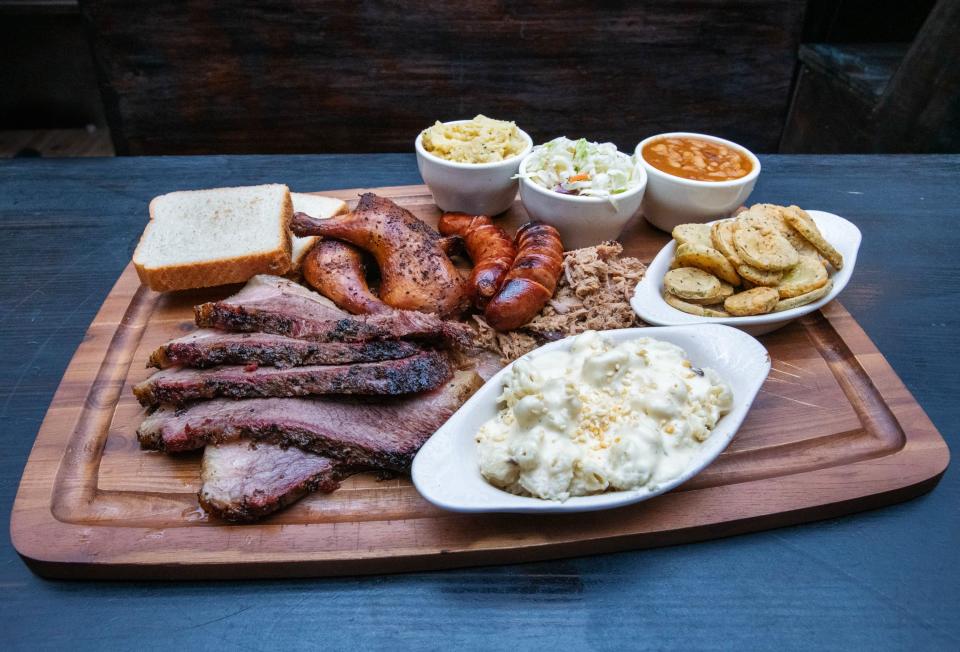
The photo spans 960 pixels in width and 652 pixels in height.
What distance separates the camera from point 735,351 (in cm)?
227

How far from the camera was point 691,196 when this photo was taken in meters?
3.16

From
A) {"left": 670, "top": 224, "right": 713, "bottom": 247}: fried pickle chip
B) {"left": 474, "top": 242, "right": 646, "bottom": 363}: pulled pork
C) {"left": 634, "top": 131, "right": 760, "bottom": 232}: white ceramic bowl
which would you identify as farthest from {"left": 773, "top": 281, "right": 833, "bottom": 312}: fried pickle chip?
{"left": 634, "top": 131, "right": 760, "bottom": 232}: white ceramic bowl

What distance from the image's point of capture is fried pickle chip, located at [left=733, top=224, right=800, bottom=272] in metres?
2.64

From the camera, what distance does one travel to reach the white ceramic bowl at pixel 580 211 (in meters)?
3.03

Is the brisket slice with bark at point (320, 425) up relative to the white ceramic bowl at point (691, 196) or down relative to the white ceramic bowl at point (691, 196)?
down

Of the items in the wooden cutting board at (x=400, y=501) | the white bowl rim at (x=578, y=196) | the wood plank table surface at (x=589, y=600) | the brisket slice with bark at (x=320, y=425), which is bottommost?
the wood plank table surface at (x=589, y=600)

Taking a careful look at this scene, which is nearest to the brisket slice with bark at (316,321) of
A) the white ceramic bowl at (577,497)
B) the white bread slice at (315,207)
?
the white ceramic bowl at (577,497)

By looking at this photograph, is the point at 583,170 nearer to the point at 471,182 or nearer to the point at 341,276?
the point at 471,182

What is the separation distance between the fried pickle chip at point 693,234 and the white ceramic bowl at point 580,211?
0.30 meters

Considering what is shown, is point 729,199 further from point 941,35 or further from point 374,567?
point 941,35

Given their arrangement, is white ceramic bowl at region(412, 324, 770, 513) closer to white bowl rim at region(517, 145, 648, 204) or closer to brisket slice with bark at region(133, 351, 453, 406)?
brisket slice with bark at region(133, 351, 453, 406)

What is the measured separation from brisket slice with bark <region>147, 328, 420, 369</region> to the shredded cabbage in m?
1.21

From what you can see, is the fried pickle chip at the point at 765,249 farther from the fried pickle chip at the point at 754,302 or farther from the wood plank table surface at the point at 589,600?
the wood plank table surface at the point at 589,600

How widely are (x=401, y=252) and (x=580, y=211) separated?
0.86 meters
